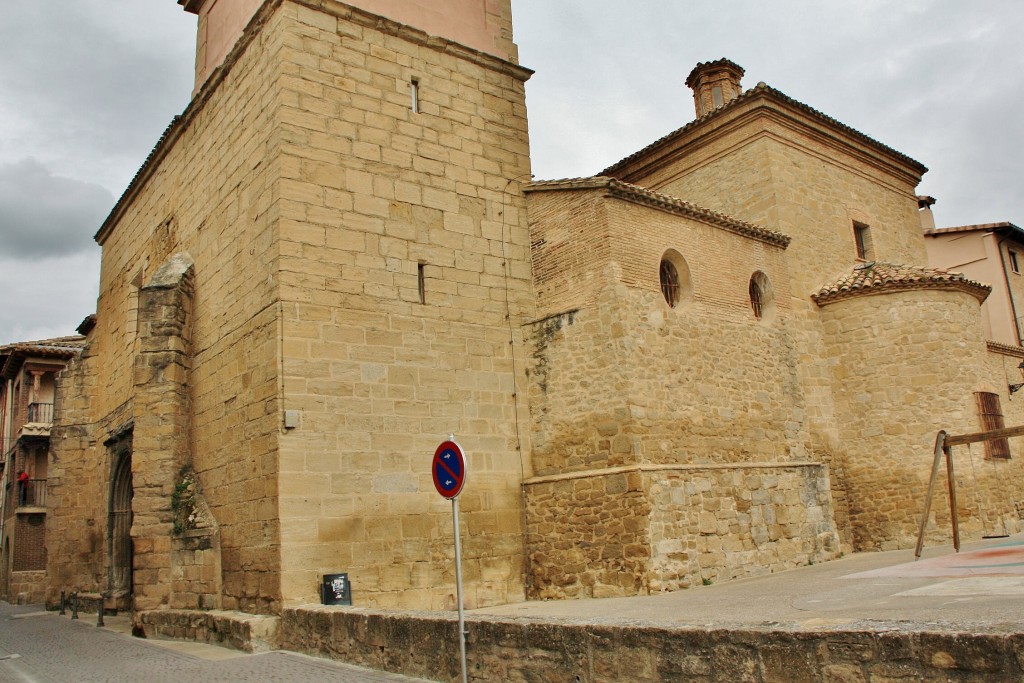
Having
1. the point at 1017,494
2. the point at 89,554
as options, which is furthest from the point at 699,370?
the point at 89,554

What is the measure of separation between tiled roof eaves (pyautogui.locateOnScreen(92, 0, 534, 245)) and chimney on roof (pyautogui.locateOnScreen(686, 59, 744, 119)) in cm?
747

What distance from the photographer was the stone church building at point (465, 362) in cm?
954

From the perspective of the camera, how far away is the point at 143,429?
1114cm

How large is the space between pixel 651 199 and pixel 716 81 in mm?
8700

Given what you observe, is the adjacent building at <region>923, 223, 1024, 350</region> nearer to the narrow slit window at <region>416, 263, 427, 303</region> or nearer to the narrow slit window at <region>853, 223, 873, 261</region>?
the narrow slit window at <region>853, 223, 873, 261</region>

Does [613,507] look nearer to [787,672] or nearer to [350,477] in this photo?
[350,477]

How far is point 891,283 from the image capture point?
1366 cm

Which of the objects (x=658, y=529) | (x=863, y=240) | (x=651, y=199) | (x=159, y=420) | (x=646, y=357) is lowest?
(x=658, y=529)

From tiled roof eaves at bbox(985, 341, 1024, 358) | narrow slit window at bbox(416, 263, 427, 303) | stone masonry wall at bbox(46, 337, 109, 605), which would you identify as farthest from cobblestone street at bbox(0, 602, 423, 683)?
tiled roof eaves at bbox(985, 341, 1024, 358)

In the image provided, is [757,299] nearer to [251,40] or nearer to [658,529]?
[658,529]

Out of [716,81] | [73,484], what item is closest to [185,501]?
[73,484]

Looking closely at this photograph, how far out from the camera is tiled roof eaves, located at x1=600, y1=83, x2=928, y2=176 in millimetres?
14867

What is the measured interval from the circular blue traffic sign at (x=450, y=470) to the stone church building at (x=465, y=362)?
367 centimetres

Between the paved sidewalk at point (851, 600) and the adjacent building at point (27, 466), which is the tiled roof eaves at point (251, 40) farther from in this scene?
the adjacent building at point (27, 466)
